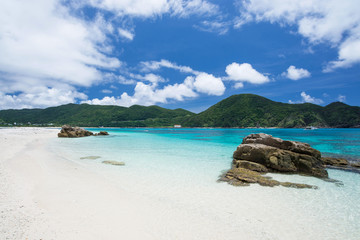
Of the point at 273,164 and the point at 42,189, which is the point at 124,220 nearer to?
the point at 42,189

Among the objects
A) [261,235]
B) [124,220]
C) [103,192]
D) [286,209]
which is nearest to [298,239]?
[261,235]

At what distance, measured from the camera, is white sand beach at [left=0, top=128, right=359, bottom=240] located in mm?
5754

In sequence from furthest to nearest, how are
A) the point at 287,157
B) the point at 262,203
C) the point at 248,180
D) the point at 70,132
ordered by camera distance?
the point at 70,132
the point at 287,157
the point at 248,180
the point at 262,203

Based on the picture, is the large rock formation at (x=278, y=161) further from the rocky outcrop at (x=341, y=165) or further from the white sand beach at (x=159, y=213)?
the white sand beach at (x=159, y=213)

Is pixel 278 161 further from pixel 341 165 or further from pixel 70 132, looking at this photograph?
pixel 70 132

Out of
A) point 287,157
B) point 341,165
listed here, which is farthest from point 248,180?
point 341,165

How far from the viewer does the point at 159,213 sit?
7375 mm

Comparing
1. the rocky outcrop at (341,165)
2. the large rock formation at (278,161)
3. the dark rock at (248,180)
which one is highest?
the large rock formation at (278,161)

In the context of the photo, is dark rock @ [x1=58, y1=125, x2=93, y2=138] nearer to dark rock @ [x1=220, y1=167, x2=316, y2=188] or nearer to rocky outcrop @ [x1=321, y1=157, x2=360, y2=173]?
dark rock @ [x1=220, y1=167, x2=316, y2=188]

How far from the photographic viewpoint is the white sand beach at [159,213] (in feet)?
18.9

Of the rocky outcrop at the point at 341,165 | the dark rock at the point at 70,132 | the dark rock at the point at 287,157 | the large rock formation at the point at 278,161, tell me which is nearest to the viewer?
the large rock formation at the point at 278,161

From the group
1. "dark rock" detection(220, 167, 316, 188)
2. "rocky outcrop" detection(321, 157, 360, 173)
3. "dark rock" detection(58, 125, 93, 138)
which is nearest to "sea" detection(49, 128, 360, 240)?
"dark rock" detection(220, 167, 316, 188)

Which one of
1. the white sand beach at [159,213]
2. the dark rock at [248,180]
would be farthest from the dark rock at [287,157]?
the white sand beach at [159,213]

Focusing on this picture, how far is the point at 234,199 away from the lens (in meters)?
8.97
